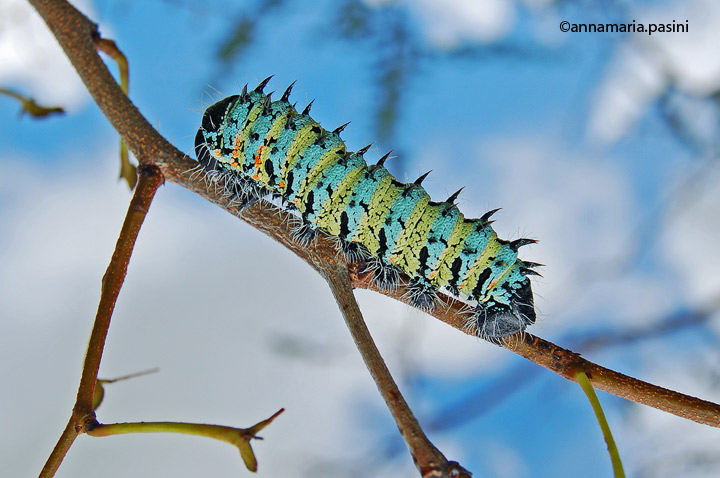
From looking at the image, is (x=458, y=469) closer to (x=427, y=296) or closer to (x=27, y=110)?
(x=427, y=296)

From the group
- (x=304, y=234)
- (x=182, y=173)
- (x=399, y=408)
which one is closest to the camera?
(x=399, y=408)

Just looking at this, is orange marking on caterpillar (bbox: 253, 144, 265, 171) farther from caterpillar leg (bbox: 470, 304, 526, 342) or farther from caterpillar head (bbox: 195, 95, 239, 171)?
caterpillar leg (bbox: 470, 304, 526, 342)

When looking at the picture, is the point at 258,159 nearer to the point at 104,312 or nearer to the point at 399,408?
the point at 104,312

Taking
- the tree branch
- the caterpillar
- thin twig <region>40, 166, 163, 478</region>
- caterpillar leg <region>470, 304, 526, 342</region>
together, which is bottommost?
thin twig <region>40, 166, 163, 478</region>

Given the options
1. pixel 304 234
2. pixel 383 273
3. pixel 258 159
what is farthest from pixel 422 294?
pixel 258 159

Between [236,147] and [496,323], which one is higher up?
[236,147]

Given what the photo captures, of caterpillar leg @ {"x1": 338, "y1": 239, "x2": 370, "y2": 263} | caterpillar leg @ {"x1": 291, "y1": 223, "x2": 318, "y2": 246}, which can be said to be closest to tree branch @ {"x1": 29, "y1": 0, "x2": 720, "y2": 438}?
caterpillar leg @ {"x1": 291, "y1": 223, "x2": 318, "y2": 246}
